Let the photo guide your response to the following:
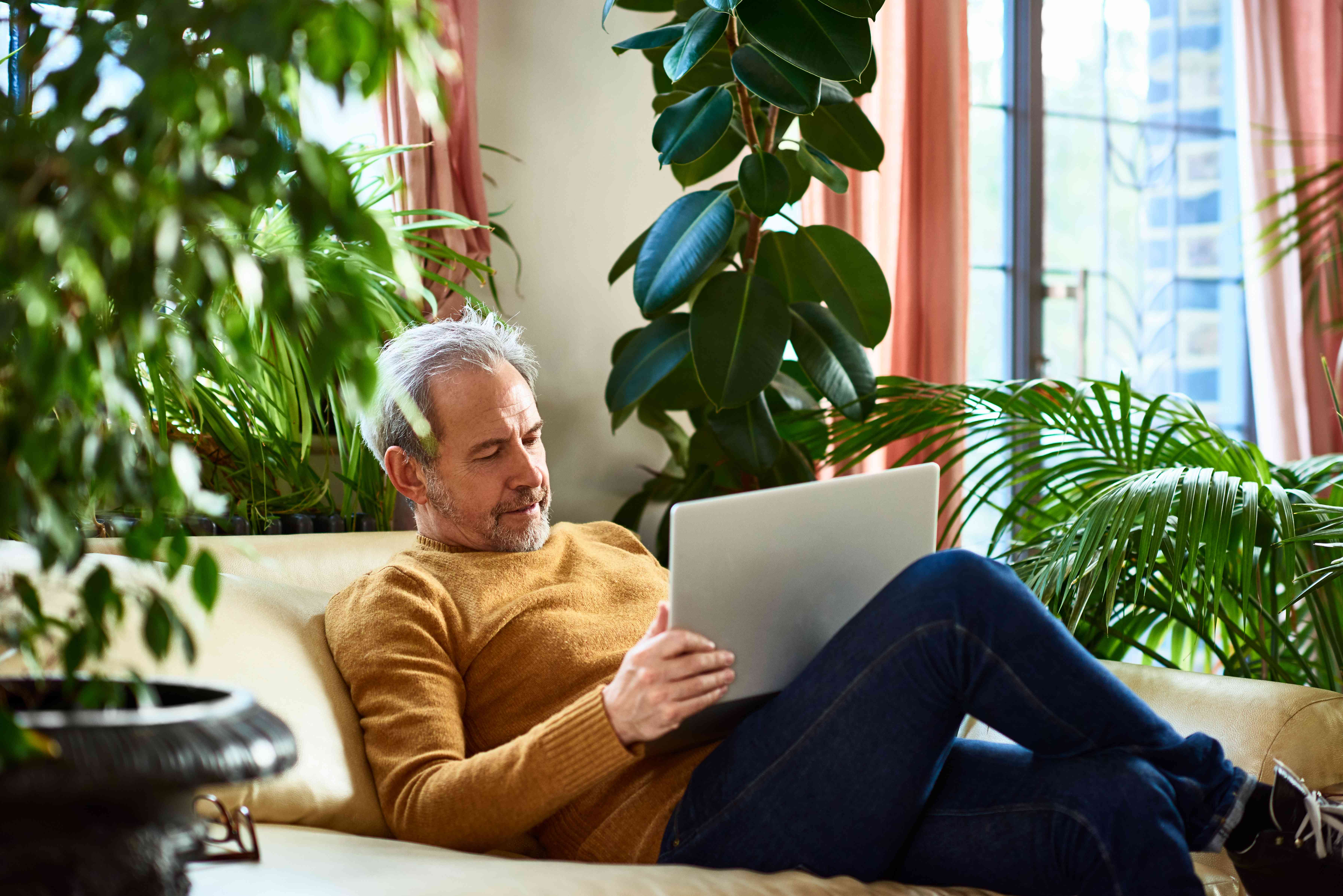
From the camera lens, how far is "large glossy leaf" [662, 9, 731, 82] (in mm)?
1945

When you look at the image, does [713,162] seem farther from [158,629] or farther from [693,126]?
[158,629]

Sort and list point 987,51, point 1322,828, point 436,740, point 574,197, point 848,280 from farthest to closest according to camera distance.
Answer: point 987,51, point 574,197, point 848,280, point 436,740, point 1322,828

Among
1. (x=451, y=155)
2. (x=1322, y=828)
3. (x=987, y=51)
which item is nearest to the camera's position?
(x=1322, y=828)

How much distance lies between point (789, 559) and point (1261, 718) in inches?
24.8

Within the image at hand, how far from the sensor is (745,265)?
2.30 meters

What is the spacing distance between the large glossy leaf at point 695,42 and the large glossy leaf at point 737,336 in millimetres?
415

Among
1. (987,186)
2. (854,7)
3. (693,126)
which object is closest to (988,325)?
(987,186)

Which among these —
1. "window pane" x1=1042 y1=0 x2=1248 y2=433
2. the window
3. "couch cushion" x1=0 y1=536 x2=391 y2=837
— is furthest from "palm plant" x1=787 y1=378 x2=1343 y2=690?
"window pane" x1=1042 y1=0 x2=1248 y2=433

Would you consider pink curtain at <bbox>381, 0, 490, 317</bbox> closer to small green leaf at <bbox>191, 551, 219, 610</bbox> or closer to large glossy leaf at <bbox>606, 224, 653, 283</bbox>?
large glossy leaf at <bbox>606, 224, 653, 283</bbox>

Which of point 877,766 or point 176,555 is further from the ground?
point 176,555

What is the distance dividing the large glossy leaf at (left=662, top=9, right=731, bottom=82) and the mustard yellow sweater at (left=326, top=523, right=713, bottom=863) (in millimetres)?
883

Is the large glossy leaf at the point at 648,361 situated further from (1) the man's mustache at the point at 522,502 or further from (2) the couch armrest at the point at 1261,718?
(2) the couch armrest at the point at 1261,718

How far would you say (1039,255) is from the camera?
12.4ft

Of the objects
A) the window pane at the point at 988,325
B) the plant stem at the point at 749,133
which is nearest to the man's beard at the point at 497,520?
the plant stem at the point at 749,133
